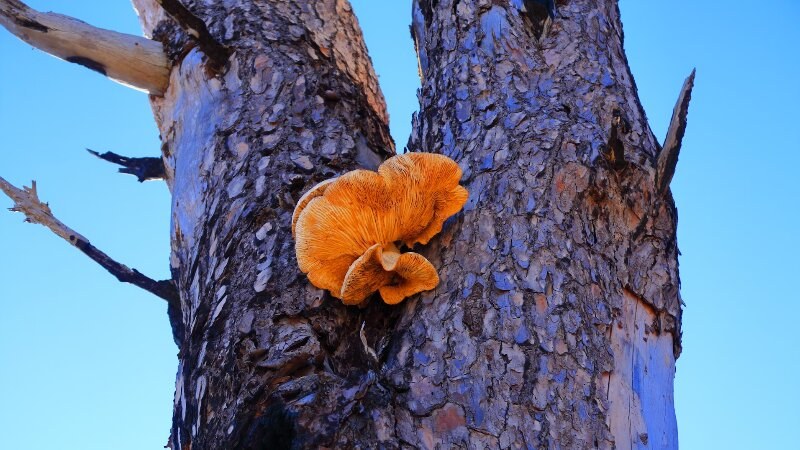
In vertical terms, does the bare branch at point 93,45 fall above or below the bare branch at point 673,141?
above

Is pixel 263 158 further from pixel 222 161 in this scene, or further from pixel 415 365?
pixel 415 365

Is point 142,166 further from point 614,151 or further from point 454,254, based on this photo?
point 614,151

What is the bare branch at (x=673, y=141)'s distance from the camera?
253cm

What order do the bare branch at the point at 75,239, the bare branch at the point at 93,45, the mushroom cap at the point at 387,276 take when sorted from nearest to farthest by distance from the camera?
1. the mushroom cap at the point at 387,276
2. the bare branch at the point at 75,239
3. the bare branch at the point at 93,45

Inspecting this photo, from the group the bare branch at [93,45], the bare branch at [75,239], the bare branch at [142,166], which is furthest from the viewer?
the bare branch at [142,166]

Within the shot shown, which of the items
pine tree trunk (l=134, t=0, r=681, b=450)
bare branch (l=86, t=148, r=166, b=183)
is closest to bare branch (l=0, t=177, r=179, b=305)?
pine tree trunk (l=134, t=0, r=681, b=450)

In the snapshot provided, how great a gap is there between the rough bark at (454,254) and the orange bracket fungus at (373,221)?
0.24 feet

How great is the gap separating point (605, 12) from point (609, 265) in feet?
4.21

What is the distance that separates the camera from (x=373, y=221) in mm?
2365

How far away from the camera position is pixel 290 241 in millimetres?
2516

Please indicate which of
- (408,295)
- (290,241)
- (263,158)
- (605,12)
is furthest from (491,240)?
(605,12)

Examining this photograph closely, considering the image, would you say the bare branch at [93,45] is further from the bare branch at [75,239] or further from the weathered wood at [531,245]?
the weathered wood at [531,245]

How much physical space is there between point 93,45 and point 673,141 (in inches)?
96.6

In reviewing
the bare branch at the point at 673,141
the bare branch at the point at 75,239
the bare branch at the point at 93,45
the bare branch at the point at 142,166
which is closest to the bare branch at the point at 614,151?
the bare branch at the point at 673,141
